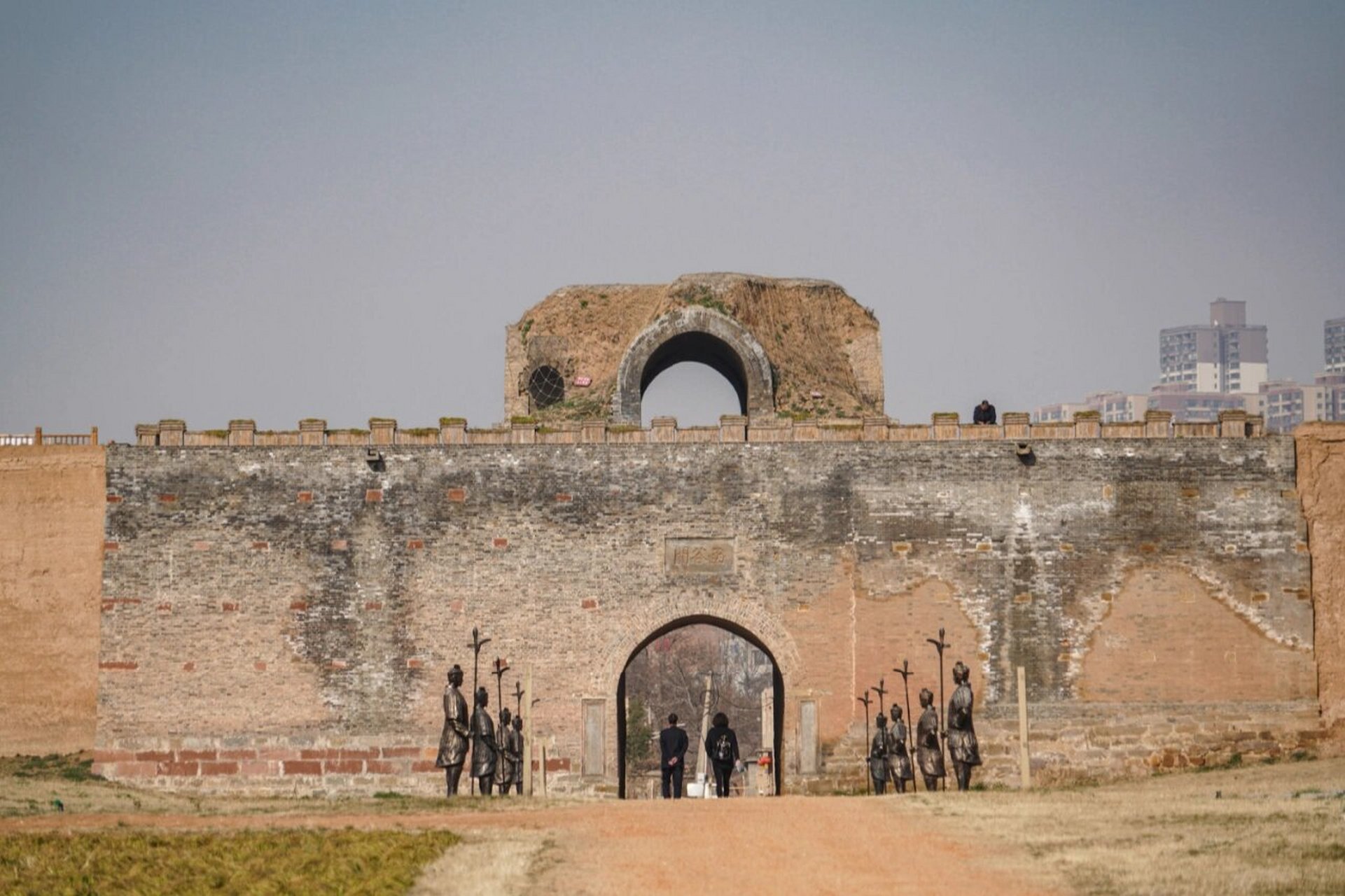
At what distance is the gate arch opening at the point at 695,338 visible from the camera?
35062mm

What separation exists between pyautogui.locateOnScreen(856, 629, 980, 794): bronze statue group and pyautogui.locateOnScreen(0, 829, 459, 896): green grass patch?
9035 mm

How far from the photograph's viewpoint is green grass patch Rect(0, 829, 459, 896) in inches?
700

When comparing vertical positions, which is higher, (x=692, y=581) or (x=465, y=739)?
(x=692, y=581)

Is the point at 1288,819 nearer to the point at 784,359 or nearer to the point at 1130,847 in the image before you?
the point at 1130,847

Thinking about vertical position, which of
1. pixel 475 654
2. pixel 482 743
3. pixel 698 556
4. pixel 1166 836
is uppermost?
pixel 698 556

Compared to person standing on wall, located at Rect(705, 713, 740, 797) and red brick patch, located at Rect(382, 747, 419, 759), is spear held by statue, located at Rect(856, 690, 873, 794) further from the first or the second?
red brick patch, located at Rect(382, 747, 419, 759)

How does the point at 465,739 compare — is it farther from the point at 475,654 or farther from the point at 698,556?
the point at 698,556

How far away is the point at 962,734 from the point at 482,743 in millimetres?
6510

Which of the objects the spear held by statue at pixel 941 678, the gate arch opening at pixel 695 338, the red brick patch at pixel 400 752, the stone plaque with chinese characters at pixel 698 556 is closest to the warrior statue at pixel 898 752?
the spear held by statue at pixel 941 678

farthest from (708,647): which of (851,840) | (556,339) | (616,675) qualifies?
(851,840)

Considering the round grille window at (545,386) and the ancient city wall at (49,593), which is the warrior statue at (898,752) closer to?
the round grille window at (545,386)

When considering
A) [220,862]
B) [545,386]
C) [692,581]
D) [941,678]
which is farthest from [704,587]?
[220,862]

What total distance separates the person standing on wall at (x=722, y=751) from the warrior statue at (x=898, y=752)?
2.25 metres

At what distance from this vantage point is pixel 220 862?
18.8 meters
